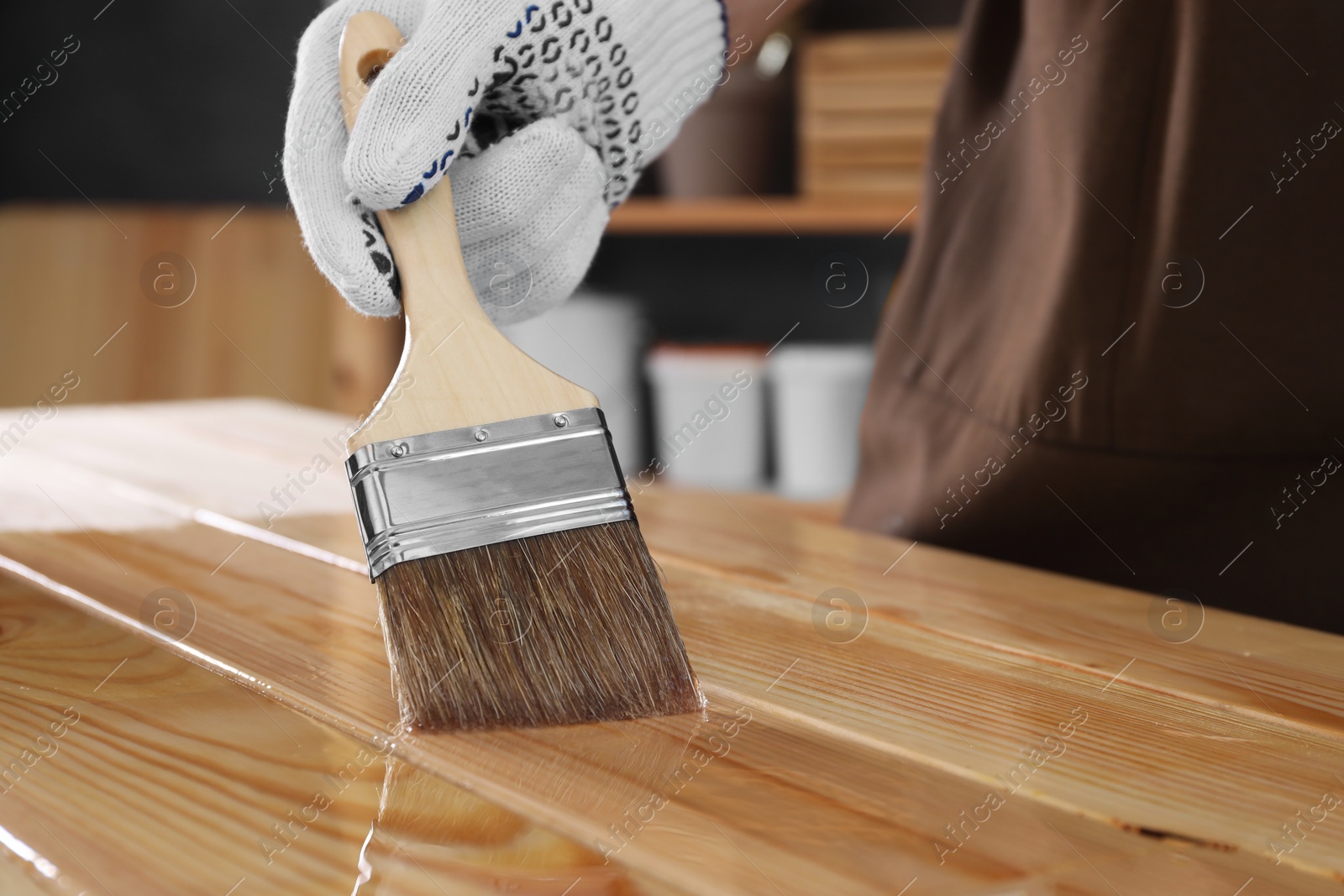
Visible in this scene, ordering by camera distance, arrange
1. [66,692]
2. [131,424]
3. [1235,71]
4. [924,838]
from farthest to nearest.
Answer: [131,424]
[1235,71]
[66,692]
[924,838]

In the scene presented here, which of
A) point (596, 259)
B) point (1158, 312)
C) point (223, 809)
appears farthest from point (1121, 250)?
point (596, 259)

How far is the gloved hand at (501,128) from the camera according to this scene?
0.56m

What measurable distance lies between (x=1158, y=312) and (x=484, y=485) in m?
0.47

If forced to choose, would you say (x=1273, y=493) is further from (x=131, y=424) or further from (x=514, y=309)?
(x=131, y=424)

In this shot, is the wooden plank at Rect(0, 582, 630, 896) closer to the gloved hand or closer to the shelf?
the gloved hand

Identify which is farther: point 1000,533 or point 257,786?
point 1000,533

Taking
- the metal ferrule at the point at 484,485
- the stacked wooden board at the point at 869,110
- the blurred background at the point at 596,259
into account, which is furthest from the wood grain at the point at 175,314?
the metal ferrule at the point at 484,485

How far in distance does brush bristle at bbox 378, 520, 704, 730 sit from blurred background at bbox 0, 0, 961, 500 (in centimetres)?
130

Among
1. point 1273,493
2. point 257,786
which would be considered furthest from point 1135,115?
point 257,786

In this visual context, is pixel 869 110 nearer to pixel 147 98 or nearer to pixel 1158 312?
pixel 1158 312

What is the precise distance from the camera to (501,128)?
712mm

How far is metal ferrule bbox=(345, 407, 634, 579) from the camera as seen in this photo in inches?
19.2

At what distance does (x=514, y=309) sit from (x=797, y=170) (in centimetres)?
138

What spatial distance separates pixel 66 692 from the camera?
46 centimetres
